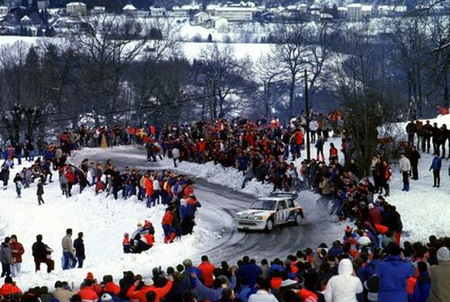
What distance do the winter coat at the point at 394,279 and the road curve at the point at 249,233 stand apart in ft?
45.5

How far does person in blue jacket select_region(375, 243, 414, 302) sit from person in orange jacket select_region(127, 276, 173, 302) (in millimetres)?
4403

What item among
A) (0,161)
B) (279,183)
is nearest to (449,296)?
(279,183)

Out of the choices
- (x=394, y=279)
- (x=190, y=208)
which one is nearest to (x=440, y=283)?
(x=394, y=279)

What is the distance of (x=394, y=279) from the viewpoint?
1366cm

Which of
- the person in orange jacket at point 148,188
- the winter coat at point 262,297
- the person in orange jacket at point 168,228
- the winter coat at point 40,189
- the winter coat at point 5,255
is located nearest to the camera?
the winter coat at point 262,297

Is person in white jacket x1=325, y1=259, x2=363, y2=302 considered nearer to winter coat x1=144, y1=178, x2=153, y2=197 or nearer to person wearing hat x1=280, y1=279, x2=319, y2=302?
person wearing hat x1=280, y1=279, x2=319, y2=302

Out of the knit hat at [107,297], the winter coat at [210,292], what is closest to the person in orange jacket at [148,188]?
the winter coat at [210,292]

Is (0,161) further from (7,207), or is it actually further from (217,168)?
(217,168)

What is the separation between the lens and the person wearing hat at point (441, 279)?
13.4m

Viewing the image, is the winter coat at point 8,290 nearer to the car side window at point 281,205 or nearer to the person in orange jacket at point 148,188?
the car side window at point 281,205

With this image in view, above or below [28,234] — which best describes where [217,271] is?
above

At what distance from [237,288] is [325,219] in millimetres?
16715

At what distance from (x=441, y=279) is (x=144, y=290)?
5709 mm

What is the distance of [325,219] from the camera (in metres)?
33.9
